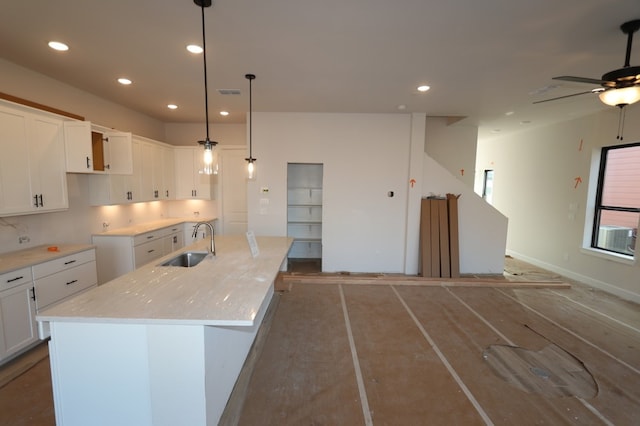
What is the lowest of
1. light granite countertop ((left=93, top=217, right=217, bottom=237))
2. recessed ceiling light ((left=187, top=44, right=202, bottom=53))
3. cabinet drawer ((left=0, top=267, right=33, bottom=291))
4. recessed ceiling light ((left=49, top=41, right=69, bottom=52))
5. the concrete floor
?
the concrete floor

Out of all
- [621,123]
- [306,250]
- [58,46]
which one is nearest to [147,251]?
[58,46]

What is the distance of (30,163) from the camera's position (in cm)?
301

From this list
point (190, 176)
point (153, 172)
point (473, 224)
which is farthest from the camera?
point (190, 176)

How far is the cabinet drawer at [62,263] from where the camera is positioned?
111 inches

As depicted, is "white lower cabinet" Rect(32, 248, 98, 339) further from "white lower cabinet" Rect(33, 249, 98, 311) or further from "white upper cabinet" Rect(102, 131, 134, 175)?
"white upper cabinet" Rect(102, 131, 134, 175)

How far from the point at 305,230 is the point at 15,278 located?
4399mm

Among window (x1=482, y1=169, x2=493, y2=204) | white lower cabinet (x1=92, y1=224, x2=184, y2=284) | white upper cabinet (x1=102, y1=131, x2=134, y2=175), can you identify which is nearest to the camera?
white upper cabinet (x1=102, y1=131, x2=134, y2=175)

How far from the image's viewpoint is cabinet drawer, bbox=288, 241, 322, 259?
249 inches

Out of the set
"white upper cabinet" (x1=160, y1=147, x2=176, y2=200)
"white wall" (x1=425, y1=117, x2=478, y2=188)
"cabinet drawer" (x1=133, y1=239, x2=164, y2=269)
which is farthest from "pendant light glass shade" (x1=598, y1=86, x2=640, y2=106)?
"white upper cabinet" (x1=160, y1=147, x2=176, y2=200)

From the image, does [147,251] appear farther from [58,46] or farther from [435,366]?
[435,366]

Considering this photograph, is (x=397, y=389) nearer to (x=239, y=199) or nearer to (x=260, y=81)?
(x=260, y=81)

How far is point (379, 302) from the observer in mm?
3969

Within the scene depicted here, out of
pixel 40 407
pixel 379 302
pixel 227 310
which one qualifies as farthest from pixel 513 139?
pixel 40 407

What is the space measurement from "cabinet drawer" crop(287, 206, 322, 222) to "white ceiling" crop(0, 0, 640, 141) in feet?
8.11
